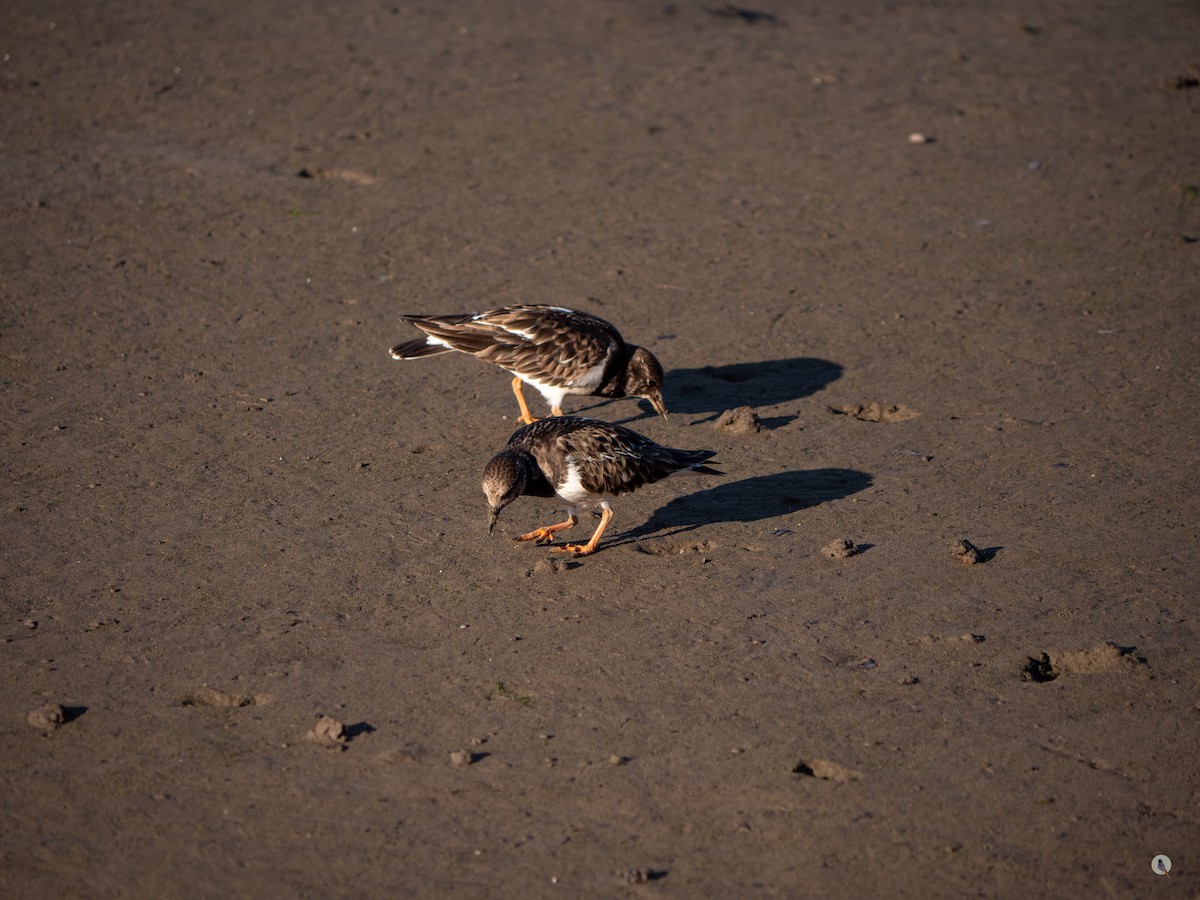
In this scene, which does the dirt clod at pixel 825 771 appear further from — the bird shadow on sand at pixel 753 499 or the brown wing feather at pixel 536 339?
the brown wing feather at pixel 536 339

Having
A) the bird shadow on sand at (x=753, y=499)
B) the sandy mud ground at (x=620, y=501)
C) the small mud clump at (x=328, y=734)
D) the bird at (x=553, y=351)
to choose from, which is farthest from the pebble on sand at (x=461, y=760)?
the bird at (x=553, y=351)

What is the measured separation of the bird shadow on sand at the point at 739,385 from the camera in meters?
9.27

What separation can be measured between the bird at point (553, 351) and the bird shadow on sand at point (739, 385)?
442 mm

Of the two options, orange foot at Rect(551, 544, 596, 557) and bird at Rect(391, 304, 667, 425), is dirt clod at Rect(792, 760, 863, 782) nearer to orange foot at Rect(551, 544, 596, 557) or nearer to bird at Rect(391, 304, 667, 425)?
orange foot at Rect(551, 544, 596, 557)

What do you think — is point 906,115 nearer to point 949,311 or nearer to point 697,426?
point 949,311

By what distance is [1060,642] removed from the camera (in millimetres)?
6535

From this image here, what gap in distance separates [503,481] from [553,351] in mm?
1931

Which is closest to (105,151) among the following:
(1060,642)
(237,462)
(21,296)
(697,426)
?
(21,296)

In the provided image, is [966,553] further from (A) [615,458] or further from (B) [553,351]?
(B) [553,351]

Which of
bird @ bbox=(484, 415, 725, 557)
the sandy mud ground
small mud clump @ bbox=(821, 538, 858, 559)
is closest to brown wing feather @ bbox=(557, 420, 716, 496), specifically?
bird @ bbox=(484, 415, 725, 557)

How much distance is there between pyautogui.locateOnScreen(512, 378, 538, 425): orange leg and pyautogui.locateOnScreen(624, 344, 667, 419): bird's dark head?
744 millimetres

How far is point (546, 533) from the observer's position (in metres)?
7.67

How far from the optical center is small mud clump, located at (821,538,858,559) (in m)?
7.29

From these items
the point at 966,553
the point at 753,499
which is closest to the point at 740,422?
the point at 753,499
